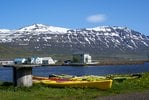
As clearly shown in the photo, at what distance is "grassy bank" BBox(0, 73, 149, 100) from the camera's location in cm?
3162

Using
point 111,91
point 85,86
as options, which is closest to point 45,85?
point 85,86

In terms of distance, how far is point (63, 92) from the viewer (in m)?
34.6

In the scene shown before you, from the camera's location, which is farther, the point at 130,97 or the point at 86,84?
the point at 86,84

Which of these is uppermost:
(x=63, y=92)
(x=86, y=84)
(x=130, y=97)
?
(x=86, y=84)

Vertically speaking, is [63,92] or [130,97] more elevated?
[63,92]

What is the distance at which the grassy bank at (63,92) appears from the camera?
104 feet

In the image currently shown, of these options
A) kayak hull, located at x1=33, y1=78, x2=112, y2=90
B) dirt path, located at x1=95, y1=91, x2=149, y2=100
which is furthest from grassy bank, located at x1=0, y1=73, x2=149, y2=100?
dirt path, located at x1=95, y1=91, x2=149, y2=100

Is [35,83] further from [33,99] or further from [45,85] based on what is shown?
[33,99]

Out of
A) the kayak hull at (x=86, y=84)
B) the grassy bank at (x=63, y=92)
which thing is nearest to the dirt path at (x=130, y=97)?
the grassy bank at (x=63, y=92)

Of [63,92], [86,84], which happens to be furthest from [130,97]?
[86,84]

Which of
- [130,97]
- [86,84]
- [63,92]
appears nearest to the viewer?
[130,97]

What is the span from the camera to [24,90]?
115ft

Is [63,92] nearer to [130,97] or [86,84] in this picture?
Result: [86,84]

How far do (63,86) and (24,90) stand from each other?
4.43 m
